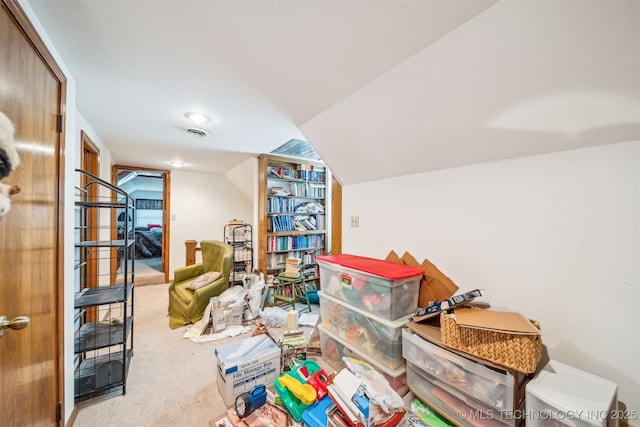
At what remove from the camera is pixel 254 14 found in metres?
1.00

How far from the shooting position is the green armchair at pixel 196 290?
105 inches

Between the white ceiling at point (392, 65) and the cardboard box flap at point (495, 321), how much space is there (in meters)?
0.83

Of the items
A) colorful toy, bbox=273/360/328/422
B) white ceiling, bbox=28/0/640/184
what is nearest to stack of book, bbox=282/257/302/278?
colorful toy, bbox=273/360/328/422

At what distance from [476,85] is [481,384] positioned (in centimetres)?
139

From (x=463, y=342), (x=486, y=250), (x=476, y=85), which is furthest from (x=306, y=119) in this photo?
(x=463, y=342)

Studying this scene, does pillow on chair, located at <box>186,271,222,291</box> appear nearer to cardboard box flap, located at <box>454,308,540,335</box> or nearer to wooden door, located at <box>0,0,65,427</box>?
wooden door, located at <box>0,0,65,427</box>

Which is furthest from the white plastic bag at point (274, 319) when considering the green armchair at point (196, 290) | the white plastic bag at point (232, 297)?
the green armchair at point (196, 290)

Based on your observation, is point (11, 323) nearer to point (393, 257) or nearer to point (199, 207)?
point (393, 257)

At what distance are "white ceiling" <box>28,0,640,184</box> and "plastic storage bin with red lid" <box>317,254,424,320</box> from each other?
2.54ft

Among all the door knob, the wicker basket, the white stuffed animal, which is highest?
the white stuffed animal

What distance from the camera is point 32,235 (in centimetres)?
101

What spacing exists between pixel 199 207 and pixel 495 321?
4969 millimetres

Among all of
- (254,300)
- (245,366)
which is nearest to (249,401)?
(245,366)

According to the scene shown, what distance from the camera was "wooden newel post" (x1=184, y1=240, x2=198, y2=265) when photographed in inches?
177
